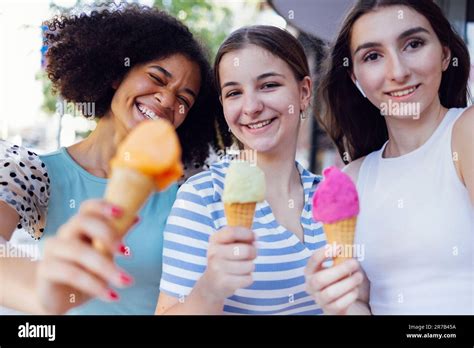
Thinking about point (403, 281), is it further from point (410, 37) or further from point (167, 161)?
point (167, 161)

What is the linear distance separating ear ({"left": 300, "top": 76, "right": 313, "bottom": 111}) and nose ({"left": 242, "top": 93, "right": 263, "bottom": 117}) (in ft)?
0.51

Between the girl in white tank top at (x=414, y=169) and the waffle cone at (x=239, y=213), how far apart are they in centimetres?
36

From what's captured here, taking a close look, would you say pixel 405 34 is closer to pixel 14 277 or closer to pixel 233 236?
pixel 233 236

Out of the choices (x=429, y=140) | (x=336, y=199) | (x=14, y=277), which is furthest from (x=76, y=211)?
(x=429, y=140)

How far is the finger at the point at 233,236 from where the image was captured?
1.16 meters

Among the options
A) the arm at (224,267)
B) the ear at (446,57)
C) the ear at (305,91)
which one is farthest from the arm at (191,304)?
the ear at (446,57)

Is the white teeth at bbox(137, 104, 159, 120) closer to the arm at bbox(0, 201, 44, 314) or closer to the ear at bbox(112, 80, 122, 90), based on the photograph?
the ear at bbox(112, 80, 122, 90)

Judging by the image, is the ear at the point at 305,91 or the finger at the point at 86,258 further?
the ear at the point at 305,91

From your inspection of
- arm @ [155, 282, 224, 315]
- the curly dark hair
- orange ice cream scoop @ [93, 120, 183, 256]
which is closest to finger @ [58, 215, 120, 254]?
orange ice cream scoop @ [93, 120, 183, 256]

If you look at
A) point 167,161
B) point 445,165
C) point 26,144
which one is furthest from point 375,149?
point 26,144

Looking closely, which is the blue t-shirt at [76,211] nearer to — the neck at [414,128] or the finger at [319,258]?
the finger at [319,258]

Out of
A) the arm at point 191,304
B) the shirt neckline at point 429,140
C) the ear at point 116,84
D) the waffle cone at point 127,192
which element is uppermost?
the ear at point 116,84

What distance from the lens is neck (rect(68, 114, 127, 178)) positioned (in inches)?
60.9
